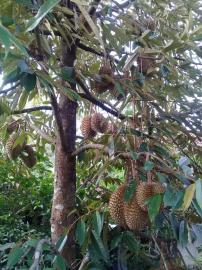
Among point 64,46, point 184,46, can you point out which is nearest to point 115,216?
point 184,46

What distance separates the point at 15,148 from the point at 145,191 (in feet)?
2.11

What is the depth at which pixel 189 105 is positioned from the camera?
1162 mm

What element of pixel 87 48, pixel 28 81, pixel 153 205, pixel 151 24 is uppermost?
pixel 151 24

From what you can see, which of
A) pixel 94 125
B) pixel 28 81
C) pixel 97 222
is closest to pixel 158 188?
pixel 97 222

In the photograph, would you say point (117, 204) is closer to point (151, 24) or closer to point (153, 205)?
point (153, 205)

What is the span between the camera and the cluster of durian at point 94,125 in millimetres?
1269

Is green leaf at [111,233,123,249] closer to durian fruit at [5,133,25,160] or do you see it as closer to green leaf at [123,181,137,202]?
green leaf at [123,181,137,202]

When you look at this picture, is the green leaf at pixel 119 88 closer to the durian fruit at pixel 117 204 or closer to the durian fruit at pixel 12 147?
the durian fruit at pixel 117 204

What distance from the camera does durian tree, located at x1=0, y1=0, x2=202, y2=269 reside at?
0.83m

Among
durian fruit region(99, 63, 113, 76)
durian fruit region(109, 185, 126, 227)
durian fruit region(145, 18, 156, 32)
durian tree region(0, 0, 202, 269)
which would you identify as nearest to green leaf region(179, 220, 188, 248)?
durian tree region(0, 0, 202, 269)

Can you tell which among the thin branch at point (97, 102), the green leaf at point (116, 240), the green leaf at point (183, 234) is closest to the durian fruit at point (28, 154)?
the thin branch at point (97, 102)

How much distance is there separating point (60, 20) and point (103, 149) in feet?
1.11

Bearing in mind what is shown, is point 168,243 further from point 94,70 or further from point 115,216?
point 94,70

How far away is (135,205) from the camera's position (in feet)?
2.87
